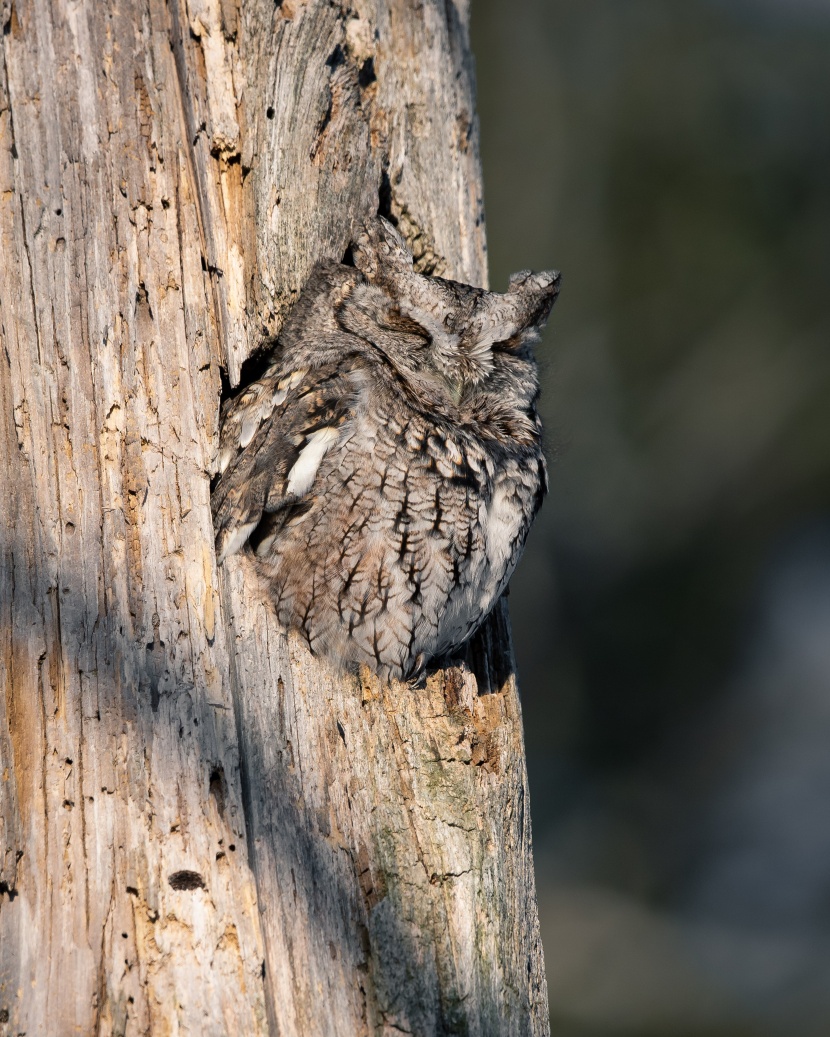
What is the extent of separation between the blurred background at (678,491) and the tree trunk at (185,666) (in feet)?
15.8

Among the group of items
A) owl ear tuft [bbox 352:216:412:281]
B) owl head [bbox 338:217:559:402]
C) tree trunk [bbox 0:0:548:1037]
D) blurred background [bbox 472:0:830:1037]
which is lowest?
tree trunk [bbox 0:0:548:1037]

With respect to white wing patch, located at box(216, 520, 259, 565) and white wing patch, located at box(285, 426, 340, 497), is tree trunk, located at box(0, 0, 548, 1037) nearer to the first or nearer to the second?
white wing patch, located at box(216, 520, 259, 565)

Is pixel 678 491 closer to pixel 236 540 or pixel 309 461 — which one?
pixel 309 461

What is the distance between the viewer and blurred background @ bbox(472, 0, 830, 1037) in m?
6.70

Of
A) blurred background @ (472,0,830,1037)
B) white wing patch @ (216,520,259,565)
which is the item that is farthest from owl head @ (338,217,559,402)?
blurred background @ (472,0,830,1037)

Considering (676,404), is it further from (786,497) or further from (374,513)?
(374,513)

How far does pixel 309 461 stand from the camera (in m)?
2.22

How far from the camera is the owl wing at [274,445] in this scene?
2102mm

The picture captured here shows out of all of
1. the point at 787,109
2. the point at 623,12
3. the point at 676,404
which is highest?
the point at 623,12

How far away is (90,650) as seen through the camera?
1.80 m

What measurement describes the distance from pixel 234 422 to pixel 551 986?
5.53 meters

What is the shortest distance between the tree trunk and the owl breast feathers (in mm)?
96

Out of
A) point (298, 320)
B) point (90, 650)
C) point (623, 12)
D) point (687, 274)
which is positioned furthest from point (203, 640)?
point (623, 12)

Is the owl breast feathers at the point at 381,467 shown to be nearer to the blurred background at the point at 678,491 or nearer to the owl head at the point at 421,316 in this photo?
the owl head at the point at 421,316
